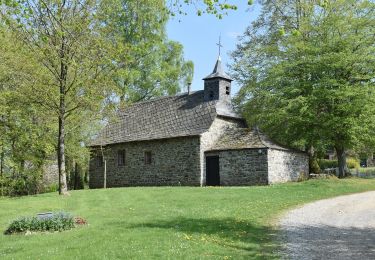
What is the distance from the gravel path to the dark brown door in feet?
37.2

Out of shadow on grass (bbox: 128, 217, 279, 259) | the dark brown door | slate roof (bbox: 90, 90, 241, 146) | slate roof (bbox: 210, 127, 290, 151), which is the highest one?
slate roof (bbox: 90, 90, 241, 146)

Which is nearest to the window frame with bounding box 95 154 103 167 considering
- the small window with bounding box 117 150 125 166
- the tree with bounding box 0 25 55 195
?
the small window with bounding box 117 150 125 166

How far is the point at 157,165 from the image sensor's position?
33406 mm

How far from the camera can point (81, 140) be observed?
36.5 m

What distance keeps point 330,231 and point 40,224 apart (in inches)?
359

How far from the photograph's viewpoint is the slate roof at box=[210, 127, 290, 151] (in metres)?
29.2

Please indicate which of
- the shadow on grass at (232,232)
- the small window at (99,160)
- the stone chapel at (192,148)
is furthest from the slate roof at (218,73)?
the shadow on grass at (232,232)

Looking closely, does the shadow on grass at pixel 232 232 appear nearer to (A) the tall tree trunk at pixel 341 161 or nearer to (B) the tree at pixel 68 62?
(B) the tree at pixel 68 62

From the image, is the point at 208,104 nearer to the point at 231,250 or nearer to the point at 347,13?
the point at 347,13

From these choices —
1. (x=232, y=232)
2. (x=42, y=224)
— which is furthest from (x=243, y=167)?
(x=42, y=224)

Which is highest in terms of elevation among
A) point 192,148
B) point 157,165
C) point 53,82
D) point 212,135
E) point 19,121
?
point 53,82

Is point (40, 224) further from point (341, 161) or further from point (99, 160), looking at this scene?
point (341, 161)

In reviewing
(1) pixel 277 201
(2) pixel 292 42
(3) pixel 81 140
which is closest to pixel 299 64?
(2) pixel 292 42

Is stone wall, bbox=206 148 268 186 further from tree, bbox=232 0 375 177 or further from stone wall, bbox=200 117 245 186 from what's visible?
tree, bbox=232 0 375 177
